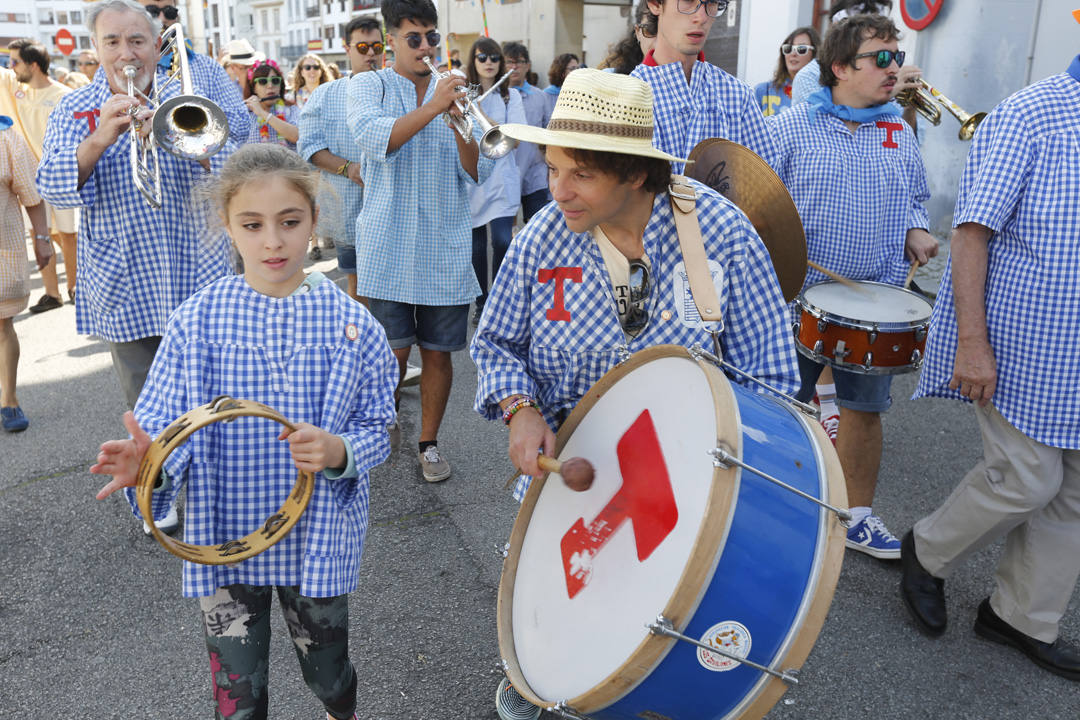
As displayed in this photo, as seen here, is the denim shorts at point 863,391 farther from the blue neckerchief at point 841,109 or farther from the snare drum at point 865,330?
the blue neckerchief at point 841,109

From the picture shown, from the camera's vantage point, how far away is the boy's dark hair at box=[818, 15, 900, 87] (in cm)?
352

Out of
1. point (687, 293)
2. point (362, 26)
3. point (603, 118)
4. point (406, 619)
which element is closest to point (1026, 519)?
point (687, 293)

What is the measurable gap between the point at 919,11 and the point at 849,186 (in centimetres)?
559

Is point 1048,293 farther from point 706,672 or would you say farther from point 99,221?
point 99,221

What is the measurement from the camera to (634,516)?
1778 millimetres

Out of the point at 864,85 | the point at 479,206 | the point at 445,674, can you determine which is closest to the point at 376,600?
the point at 445,674

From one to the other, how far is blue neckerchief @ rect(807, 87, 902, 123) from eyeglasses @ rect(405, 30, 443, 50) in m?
1.69

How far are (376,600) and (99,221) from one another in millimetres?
1740

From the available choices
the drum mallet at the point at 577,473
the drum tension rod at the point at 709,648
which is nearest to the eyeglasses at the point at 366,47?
the drum mallet at the point at 577,473

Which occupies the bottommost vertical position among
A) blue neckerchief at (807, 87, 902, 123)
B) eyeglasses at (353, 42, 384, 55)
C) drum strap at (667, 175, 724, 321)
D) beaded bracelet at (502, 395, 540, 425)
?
beaded bracelet at (502, 395, 540, 425)

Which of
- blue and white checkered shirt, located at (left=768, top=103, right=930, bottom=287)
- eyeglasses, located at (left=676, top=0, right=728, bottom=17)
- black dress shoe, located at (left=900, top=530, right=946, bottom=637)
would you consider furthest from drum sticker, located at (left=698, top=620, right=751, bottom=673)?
eyeglasses, located at (left=676, top=0, right=728, bottom=17)

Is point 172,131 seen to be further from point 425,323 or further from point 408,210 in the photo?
point 425,323

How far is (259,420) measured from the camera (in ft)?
6.64

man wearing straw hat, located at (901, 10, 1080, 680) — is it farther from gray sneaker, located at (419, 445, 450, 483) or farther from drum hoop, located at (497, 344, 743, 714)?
gray sneaker, located at (419, 445, 450, 483)
